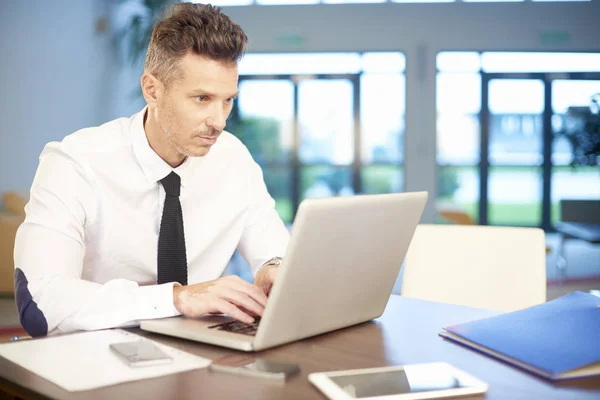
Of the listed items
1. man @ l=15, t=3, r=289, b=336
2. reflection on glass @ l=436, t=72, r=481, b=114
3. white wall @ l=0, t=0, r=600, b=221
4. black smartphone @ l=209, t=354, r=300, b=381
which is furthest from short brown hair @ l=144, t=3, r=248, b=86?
reflection on glass @ l=436, t=72, r=481, b=114

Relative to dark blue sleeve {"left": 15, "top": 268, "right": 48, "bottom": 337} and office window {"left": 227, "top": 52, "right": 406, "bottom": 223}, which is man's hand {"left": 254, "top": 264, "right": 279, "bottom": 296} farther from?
office window {"left": 227, "top": 52, "right": 406, "bottom": 223}

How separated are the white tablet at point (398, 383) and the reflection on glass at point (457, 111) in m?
8.91

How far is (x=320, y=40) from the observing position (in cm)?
967

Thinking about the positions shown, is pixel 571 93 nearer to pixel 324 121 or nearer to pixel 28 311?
pixel 324 121

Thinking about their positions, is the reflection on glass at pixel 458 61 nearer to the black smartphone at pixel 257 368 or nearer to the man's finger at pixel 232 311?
the man's finger at pixel 232 311

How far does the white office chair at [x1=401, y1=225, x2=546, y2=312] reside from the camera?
2025mm

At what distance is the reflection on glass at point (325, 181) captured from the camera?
1008 cm

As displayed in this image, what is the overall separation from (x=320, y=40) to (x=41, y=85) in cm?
419

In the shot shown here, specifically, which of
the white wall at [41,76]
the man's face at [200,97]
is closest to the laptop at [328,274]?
the man's face at [200,97]

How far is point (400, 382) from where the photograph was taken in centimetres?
100

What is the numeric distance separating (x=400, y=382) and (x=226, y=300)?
0.44 metres

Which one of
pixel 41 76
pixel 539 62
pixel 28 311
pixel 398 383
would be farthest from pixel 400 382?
pixel 539 62

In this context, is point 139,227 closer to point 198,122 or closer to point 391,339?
point 198,122

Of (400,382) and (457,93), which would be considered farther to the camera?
(457,93)
